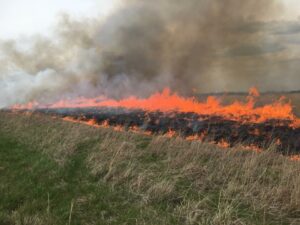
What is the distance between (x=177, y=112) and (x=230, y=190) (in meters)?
29.1

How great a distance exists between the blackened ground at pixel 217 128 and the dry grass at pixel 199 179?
30.0ft

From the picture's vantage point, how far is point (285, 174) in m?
9.38

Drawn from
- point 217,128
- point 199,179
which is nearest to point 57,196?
point 199,179

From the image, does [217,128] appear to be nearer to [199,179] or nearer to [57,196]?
[199,179]

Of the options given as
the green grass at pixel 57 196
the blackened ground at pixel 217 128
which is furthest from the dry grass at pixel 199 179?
the blackened ground at pixel 217 128

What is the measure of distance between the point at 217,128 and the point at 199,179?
19842mm

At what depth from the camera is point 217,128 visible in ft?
94.1

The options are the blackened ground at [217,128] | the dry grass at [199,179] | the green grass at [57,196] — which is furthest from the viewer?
the blackened ground at [217,128]

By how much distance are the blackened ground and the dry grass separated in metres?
9.14

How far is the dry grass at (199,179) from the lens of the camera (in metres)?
7.11

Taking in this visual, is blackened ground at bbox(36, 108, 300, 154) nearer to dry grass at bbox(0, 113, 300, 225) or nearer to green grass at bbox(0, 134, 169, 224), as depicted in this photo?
dry grass at bbox(0, 113, 300, 225)

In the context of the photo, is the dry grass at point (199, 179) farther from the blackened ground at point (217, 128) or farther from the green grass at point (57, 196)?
the blackened ground at point (217, 128)

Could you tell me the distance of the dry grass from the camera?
23.3 feet

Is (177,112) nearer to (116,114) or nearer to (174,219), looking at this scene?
(116,114)
